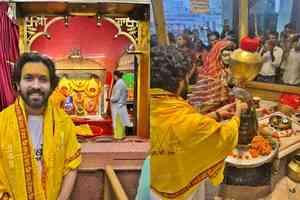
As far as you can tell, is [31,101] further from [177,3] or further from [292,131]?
[292,131]

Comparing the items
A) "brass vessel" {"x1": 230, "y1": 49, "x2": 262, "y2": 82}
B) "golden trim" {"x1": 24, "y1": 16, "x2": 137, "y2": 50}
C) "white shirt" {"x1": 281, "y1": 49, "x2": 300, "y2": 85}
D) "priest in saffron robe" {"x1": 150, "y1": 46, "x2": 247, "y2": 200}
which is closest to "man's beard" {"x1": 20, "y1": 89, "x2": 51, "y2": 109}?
"golden trim" {"x1": 24, "y1": 16, "x2": 137, "y2": 50}

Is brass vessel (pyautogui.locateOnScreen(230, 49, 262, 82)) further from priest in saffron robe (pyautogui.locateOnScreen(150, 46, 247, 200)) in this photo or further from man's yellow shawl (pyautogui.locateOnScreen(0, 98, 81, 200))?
man's yellow shawl (pyautogui.locateOnScreen(0, 98, 81, 200))

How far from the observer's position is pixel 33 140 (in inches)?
42.4

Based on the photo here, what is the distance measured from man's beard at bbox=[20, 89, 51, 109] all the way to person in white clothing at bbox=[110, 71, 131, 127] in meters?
0.17

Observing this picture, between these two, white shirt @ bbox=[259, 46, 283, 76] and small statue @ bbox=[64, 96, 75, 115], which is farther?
small statue @ bbox=[64, 96, 75, 115]

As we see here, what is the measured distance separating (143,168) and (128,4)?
399mm

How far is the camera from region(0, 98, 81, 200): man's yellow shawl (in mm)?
1056

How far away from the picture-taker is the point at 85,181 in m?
1.16

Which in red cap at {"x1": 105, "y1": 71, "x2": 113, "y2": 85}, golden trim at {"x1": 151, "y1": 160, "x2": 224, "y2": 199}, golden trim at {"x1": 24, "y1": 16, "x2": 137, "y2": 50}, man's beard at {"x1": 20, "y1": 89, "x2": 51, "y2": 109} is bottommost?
golden trim at {"x1": 151, "y1": 160, "x2": 224, "y2": 199}

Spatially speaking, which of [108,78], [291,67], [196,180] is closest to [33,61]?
[108,78]

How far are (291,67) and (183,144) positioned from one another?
→ 0.29 m

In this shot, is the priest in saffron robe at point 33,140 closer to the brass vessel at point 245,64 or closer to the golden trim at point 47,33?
the golden trim at point 47,33

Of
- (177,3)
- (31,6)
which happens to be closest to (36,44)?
(31,6)

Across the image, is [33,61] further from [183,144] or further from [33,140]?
[183,144]
